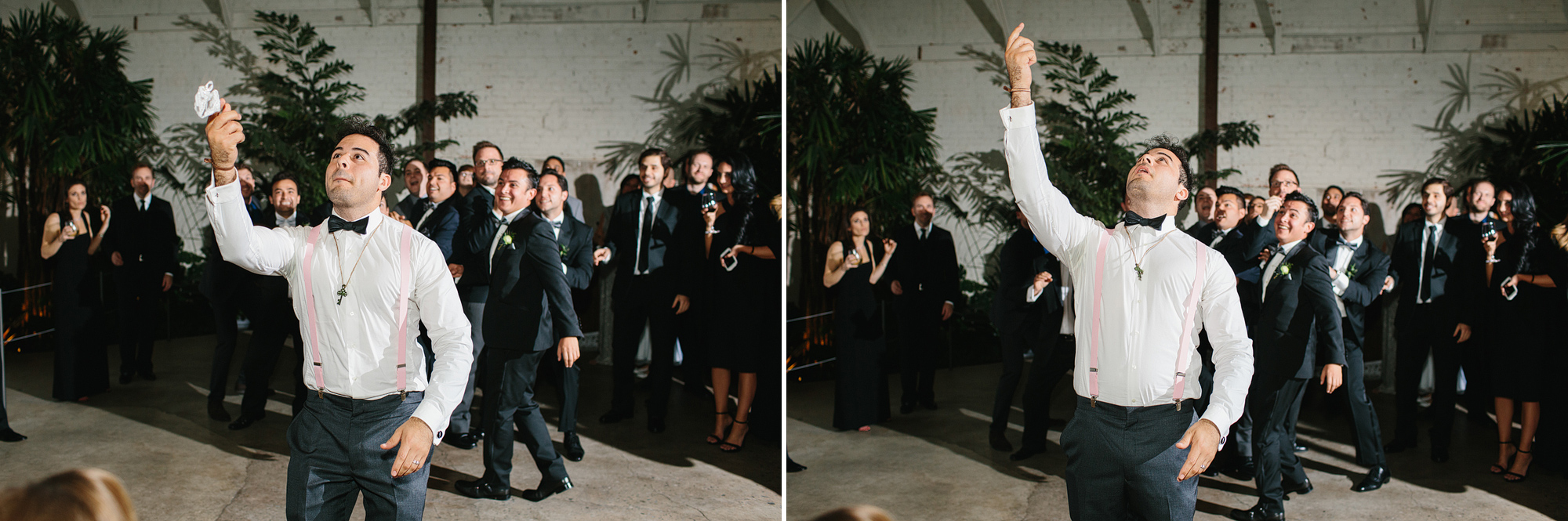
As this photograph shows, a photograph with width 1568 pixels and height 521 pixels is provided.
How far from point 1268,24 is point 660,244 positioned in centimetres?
466

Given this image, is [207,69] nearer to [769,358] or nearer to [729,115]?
[729,115]

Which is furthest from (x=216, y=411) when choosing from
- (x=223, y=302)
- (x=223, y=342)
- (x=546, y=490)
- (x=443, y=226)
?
(x=546, y=490)

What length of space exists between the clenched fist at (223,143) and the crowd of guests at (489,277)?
5.34 feet

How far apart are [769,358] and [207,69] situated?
439 cm

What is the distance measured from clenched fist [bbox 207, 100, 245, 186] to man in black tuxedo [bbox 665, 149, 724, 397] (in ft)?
7.60

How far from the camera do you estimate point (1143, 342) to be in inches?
82.4

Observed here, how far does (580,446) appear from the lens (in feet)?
13.2

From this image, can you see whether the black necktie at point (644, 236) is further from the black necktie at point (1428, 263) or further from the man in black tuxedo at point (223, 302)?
the black necktie at point (1428, 263)

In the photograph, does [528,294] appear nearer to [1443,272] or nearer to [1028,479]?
[1028,479]

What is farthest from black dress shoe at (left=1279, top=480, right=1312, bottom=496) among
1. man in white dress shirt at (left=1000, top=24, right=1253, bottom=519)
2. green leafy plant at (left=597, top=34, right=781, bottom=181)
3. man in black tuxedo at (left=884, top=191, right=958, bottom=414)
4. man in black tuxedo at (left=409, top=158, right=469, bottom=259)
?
green leafy plant at (left=597, top=34, right=781, bottom=181)

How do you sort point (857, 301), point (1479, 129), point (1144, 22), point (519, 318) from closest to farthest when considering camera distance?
point (519, 318) < point (857, 301) < point (1479, 129) < point (1144, 22)

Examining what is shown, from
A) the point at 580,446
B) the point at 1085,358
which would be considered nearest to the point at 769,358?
the point at 580,446

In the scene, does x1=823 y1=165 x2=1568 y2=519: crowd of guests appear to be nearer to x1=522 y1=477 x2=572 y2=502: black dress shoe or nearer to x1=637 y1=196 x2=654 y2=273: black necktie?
x1=637 y1=196 x2=654 y2=273: black necktie

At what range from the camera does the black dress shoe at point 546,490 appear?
3.49 metres
